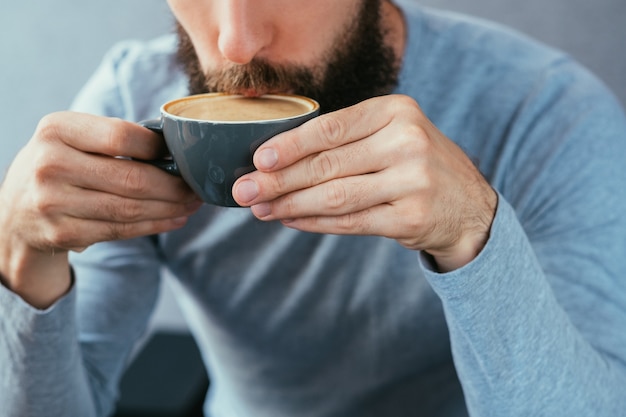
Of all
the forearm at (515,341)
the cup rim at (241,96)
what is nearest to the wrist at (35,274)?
the cup rim at (241,96)

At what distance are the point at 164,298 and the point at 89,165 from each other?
155cm

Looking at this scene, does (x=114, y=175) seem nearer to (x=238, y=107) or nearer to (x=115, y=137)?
(x=115, y=137)

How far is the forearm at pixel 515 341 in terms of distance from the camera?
0.69 metres

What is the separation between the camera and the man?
640 mm

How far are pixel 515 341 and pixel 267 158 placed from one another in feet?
1.13

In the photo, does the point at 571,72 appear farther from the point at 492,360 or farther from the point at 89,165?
the point at 89,165

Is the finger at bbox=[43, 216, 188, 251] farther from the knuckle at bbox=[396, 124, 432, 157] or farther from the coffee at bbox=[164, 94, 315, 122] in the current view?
the knuckle at bbox=[396, 124, 432, 157]

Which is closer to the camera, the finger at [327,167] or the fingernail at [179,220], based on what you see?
the finger at [327,167]

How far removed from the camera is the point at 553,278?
0.86 metres

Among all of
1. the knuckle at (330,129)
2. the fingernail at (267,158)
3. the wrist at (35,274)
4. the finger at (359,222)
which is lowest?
the wrist at (35,274)

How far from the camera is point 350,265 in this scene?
40.3 inches

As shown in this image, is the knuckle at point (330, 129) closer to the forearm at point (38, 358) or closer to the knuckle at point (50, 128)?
the knuckle at point (50, 128)

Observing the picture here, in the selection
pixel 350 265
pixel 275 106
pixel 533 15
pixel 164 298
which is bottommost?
pixel 164 298

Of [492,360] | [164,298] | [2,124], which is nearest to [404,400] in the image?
[492,360]
